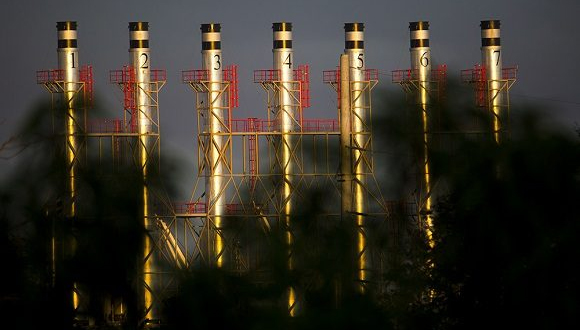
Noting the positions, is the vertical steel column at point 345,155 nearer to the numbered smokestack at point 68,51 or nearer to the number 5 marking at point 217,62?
the number 5 marking at point 217,62

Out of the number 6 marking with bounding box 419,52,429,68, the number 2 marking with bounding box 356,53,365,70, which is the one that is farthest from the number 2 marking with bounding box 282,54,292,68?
the number 6 marking with bounding box 419,52,429,68

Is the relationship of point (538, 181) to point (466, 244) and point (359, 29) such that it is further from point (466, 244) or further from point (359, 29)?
point (359, 29)

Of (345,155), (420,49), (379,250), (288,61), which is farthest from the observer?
(420,49)

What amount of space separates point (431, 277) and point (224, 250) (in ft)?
23.5

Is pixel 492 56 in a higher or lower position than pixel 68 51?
lower

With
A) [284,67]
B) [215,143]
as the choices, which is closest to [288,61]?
[284,67]

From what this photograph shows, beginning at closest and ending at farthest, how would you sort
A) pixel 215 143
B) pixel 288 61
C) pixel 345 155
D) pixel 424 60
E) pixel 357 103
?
pixel 345 155 → pixel 215 143 → pixel 288 61 → pixel 357 103 → pixel 424 60

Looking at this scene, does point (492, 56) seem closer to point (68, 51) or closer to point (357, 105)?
point (357, 105)

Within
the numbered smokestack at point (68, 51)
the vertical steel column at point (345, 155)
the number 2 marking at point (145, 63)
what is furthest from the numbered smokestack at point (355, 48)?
the vertical steel column at point (345, 155)

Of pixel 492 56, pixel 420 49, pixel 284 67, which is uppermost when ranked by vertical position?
pixel 420 49

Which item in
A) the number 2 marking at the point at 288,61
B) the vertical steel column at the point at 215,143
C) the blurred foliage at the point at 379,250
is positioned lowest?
the blurred foliage at the point at 379,250

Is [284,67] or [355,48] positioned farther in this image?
[355,48]

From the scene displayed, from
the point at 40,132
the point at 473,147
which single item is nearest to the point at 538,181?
the point at 473,147

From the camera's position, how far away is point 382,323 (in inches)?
795
